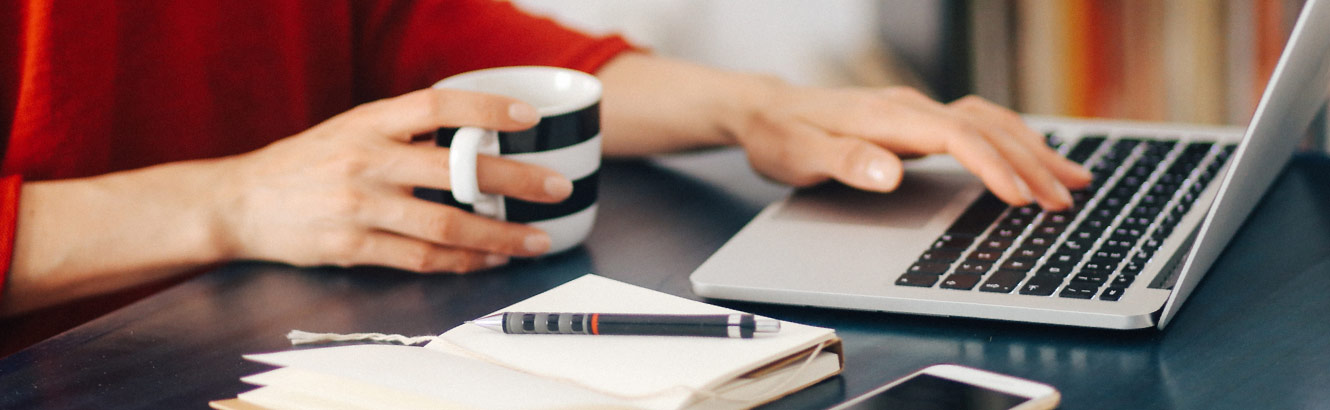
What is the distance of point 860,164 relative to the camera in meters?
0.74

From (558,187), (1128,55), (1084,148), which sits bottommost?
(1128,55)

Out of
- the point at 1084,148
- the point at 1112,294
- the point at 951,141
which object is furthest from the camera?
the point at 1084,148

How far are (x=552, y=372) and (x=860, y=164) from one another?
353mm

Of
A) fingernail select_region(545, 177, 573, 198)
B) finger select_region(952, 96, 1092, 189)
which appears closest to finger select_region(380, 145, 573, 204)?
fingernail select_region(545, 177, 573, 198)

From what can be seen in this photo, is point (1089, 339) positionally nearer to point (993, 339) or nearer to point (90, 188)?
point (993, 339)

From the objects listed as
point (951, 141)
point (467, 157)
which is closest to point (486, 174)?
point (467, 157)

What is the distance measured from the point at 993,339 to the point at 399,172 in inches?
14.1

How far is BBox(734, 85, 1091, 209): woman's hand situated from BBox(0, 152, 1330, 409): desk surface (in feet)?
0.22

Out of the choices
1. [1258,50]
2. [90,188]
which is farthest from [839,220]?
[1258,50]

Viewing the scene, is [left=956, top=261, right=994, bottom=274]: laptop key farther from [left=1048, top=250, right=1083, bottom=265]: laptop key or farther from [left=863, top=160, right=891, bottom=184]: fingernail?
[left=863, top=160, right=891, bottom=184]: fingernail

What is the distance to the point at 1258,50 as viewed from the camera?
58.0 inches

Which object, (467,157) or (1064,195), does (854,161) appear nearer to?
(1064,195)

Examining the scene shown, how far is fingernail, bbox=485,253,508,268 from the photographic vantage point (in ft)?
2.25

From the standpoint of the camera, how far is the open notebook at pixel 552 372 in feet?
1.40
